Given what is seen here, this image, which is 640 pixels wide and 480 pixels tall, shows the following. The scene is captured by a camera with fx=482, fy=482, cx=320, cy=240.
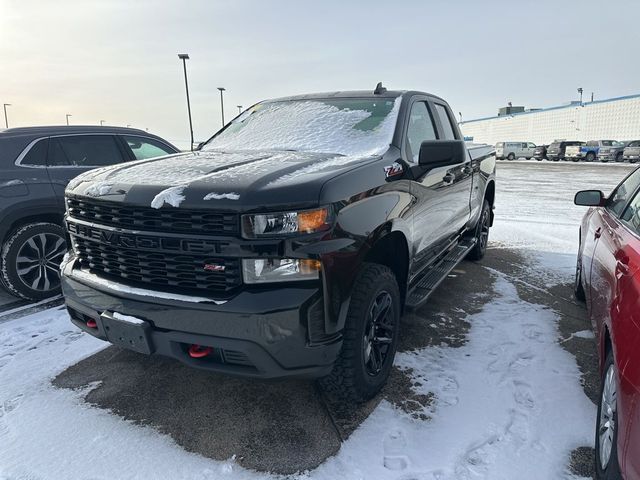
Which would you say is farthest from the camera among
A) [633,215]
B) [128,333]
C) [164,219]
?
[633,215]

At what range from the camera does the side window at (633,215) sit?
98.1 inches

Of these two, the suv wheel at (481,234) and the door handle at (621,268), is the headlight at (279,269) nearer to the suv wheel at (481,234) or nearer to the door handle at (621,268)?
the door handle at (621,268)

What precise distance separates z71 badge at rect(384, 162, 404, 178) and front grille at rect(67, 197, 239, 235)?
1123 mm

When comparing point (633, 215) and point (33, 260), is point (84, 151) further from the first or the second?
point (633, 215)

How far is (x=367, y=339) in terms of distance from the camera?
110 inches

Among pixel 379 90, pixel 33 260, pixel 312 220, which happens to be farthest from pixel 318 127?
pixel 33 260

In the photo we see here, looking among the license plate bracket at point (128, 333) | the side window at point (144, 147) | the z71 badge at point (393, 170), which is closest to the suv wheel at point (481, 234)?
the z71 badge at point (393, 170)

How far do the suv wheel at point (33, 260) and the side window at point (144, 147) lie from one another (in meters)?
1.35

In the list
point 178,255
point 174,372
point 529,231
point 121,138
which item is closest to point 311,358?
point 178,255

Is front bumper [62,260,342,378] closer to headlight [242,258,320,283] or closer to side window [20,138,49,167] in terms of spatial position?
headlight [242,258,320,283]

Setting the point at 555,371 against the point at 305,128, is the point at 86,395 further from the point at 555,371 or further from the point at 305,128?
the point at 555,371

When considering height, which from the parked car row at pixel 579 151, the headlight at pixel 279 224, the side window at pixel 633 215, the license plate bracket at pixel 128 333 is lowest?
the parked car row at pixel 579 151

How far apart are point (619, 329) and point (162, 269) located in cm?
213

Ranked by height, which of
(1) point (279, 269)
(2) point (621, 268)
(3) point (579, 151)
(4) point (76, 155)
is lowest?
(3) point (579, 151)
